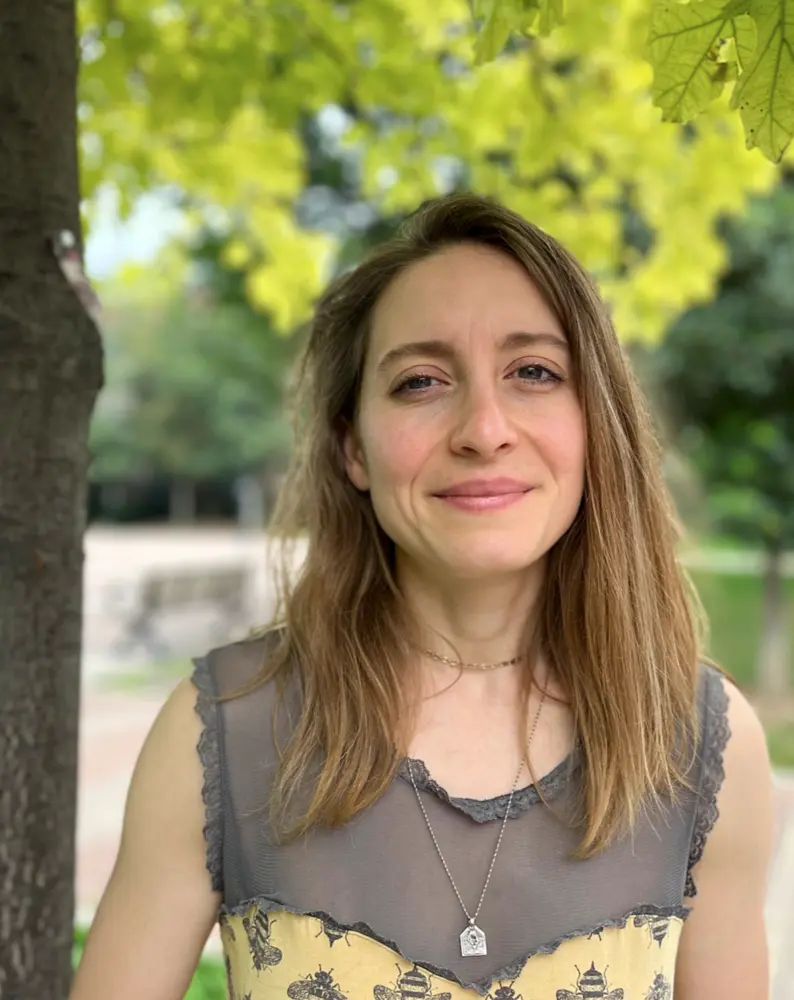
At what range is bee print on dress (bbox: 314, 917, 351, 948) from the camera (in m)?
1.38

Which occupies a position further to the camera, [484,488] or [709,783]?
[709,783]

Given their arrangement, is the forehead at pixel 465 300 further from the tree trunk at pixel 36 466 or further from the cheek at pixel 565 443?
the tree trunk at pixel 36 466

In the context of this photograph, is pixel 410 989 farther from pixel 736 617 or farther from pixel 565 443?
pixel 736 617

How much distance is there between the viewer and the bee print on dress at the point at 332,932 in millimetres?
1383

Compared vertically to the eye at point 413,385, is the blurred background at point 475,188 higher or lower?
higher

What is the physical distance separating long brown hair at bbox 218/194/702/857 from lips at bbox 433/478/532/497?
185mm

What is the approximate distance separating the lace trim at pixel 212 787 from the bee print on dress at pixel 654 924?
0.62 m

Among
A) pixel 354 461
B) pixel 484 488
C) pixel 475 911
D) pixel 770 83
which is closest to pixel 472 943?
pixel 475 911

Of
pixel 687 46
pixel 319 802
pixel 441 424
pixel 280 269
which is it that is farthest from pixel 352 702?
pixel 280 269

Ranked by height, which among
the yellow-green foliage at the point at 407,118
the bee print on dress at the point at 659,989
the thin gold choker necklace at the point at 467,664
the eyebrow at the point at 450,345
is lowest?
the bee print on dress at the point at 659,989

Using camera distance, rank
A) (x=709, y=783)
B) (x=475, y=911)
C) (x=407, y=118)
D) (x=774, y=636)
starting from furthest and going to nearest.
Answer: (x=774, y=636)
(x=407, y=118)
(x=709, y=783)
(x=475, y=911)

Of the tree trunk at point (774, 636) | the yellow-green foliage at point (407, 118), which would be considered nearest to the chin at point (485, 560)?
the yellow-green foliage at point (407, 118)

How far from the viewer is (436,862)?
1431 mm

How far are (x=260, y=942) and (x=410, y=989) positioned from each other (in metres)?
0.23
